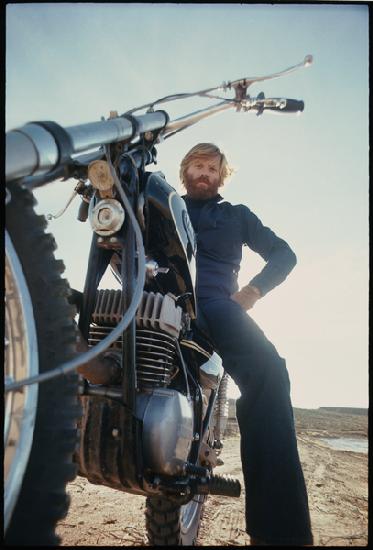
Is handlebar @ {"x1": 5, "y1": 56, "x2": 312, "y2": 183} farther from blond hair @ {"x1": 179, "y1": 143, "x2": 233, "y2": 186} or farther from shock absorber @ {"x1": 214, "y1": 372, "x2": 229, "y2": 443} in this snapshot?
shock absorber @ {"x1": 214, "y1": 372, "x2": 229, "y2": 443}

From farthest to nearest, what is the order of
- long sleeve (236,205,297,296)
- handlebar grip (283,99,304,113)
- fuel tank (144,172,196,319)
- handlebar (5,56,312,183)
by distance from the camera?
long sleeve (236,205,297,296) < handlebar grip (283,99,304,113) < fuel tank (144,172,196,319) < handlebar (5,56,312,183)

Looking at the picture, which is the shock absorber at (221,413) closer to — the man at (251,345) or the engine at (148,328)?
the man at (251,345)

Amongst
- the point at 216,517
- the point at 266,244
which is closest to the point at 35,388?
the point at 266,244

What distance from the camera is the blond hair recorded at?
2639 millimetres

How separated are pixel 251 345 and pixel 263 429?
342 mm

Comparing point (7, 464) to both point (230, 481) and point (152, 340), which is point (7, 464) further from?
point (230, 481)

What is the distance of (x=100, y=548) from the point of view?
1.11 metres

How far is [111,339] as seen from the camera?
1109 mm

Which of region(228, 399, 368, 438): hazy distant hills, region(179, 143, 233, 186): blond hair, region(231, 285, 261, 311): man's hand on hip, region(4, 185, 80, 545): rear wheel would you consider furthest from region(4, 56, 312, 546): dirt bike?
region(228, 399, 368, 438): hazy distant hills

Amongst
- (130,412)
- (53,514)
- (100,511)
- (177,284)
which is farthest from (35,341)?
(100,511)

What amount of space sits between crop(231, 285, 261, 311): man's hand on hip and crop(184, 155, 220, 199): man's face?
660mm

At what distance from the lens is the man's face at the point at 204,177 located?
2.62 metres

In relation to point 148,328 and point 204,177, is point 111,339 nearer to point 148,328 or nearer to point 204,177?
point 148,328

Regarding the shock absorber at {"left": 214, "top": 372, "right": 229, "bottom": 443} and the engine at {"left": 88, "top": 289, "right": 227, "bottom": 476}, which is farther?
the shock absorber at {"left": 214, "top": 372, "right": 229, "bottom": 443}
